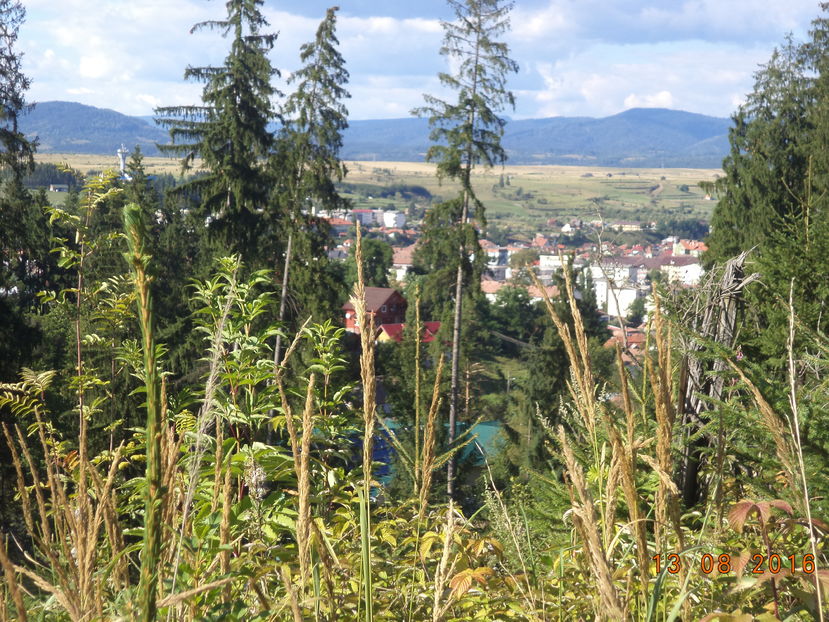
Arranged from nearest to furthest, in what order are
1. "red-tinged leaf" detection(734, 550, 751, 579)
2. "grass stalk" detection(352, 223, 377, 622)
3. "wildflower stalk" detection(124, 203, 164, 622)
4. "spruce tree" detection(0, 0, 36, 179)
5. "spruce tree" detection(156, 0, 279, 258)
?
"wildflower stalk" detection(124, 203, 164, 622)
"grass stalk" detection(352, 223, 377, 622)
"red-tinged leaf" detection(734, 550, 751, 579)
"spruce tree" detection(0, 0, 36, 179)
"spruce tree" detection(156, 0, 279, 258)

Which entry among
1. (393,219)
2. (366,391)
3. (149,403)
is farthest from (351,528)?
(393,219)

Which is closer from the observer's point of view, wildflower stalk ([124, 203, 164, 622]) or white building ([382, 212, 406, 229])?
wildflower stalk ([124, 203, 164, 622])

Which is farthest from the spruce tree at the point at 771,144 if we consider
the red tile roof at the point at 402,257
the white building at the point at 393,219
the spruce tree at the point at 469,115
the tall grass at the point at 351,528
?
the white building at the point at 393,219

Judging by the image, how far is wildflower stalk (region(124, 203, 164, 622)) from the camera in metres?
0.66

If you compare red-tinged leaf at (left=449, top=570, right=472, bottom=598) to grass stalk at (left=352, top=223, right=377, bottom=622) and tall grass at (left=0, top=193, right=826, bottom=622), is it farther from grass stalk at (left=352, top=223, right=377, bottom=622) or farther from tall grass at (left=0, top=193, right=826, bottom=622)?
grass stalk at (left=352, top=223, right=377, bottom=622)

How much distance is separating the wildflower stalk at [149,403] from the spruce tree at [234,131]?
52.2 feet

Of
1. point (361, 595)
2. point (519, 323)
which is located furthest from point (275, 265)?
point (519, 323)

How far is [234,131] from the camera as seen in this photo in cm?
1588

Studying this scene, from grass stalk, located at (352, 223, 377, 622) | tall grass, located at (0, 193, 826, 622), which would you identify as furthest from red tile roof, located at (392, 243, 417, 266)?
grass stalk, located at (352, 223, 377, 622)

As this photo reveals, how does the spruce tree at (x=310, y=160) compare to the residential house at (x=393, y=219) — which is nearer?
the spruce tree at (x=310, y=160)

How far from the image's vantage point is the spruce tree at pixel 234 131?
15672 mm

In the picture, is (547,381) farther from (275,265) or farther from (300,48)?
(300,48)

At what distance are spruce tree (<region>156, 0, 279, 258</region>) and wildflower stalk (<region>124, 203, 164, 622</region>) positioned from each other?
15.9m
